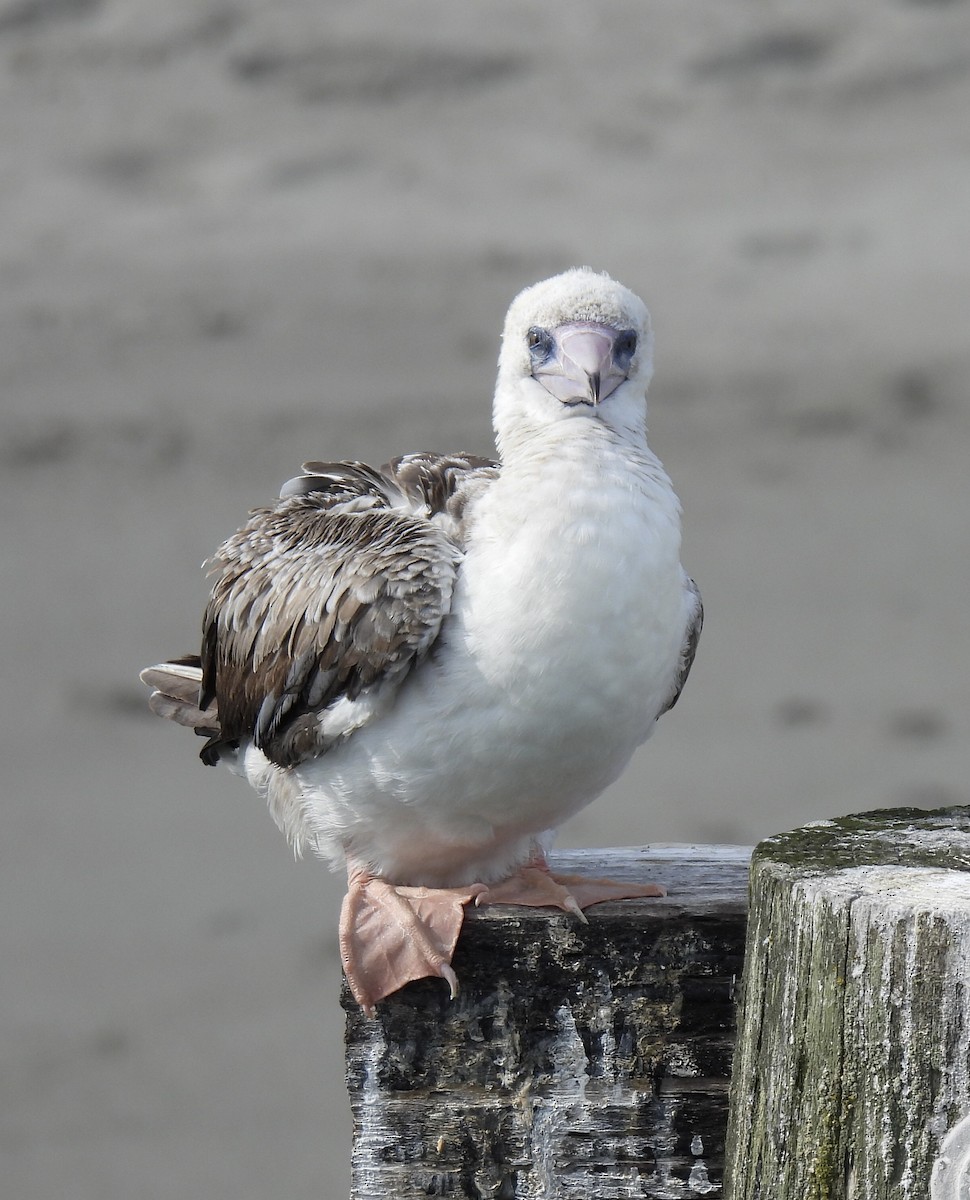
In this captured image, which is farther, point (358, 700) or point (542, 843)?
point (542, 843)

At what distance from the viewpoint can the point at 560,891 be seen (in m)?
2.35

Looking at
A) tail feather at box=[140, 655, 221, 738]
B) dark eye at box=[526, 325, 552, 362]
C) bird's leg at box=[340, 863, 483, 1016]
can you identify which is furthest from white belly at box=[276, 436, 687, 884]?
tail feather at box=[140, 655, 221, 738]

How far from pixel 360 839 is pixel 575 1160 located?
2.12ft

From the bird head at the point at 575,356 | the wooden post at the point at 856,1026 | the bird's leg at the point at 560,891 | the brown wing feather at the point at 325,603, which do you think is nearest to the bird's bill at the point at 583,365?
the bird head at the point at 575,356

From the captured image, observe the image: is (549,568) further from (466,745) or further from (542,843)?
(542,843)

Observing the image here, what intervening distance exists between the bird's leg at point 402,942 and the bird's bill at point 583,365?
2.60 feet

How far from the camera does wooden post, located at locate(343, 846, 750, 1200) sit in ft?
7.40

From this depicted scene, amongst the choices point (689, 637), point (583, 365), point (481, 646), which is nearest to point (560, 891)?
point (481, 646)

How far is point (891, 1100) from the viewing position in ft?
5.51

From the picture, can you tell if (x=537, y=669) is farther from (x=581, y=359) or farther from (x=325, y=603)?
(x=581, y=359)

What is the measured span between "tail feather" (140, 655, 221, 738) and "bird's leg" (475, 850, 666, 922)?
2.73 feet

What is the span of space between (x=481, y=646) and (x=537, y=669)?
95 mm

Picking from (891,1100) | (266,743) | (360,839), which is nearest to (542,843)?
(360,839)

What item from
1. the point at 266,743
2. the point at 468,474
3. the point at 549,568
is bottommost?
the point at 266,743
